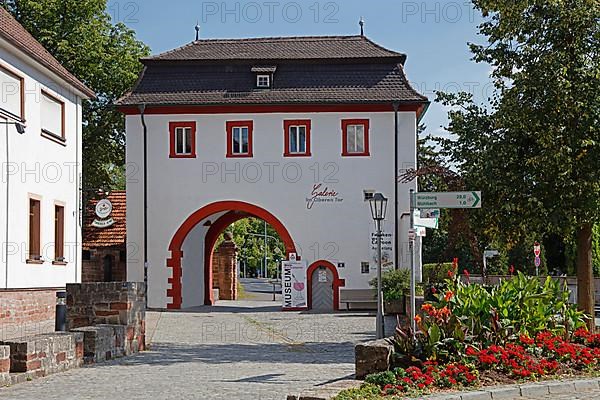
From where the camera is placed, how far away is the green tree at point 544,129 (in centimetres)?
1708

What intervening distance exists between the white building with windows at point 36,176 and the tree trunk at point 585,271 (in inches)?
489

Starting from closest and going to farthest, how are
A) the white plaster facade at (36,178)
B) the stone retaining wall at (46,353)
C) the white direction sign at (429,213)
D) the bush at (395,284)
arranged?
the stone retaining wall at (46,353) → the white direction sign at (429,213) → the white plaster facade at (36,178) → the bush at (395,284)

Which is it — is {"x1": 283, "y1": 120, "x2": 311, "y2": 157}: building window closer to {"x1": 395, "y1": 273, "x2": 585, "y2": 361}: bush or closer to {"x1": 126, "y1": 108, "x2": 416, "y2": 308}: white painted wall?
{"x1": 126, "y1": 108, "x2": 416, "y2": 308}: white painted wall

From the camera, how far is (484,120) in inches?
732

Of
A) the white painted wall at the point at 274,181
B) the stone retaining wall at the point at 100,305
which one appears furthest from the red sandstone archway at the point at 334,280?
the stone retaining wall at the point at 100,305

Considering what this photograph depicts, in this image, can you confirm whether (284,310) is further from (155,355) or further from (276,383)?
(276,383)

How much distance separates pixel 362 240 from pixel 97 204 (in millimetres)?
10753

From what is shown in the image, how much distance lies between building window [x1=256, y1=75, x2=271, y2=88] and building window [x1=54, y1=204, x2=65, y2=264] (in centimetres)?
1187

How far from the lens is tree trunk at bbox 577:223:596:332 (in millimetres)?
17672

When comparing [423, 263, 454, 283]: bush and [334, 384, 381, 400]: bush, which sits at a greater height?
[423, 263, 454, 283]: bush

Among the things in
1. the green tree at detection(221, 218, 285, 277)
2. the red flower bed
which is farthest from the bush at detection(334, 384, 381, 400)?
the green tree at detection(221, 218, 285, 277)

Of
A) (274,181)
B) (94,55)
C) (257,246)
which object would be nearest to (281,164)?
(274,181)

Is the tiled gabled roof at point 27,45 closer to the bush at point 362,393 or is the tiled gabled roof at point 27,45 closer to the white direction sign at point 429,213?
the white direction sign at point 429,213

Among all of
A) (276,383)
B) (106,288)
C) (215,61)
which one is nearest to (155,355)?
(106,288)
